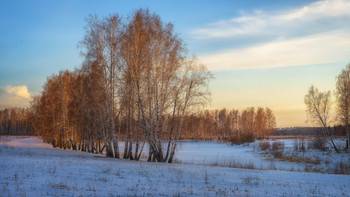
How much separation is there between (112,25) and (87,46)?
2776 mm

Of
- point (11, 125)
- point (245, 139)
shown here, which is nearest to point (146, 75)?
point (245, 139)

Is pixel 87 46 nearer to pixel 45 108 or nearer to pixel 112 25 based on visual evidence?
pixel 112 25

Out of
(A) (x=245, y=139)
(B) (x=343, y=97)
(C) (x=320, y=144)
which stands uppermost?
(B) (x=343, y=97)

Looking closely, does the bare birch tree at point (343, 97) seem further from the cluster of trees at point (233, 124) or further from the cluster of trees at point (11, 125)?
the cluster of trees at point (11, 125)

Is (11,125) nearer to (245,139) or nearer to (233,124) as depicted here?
(233,124)

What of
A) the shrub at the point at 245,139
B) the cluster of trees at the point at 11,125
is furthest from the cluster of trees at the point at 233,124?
the cluster of trees at the point at 11,125

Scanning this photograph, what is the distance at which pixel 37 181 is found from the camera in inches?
384

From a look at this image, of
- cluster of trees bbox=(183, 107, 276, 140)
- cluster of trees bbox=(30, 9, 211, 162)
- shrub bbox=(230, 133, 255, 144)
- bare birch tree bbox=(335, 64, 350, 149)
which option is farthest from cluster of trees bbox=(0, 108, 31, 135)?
bare birch tree bbox=(335, 64, 350, 149)

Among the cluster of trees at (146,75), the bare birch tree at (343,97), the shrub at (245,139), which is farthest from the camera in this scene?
the shrub at (245,139)

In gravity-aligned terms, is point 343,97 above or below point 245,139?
above

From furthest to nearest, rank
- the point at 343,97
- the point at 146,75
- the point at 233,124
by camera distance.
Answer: the point at 233,124
the point at 343,97
the point at 146,75

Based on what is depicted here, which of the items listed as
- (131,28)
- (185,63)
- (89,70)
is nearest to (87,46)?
(89,70)

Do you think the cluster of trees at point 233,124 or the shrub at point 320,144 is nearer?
the shrub at point 320,144

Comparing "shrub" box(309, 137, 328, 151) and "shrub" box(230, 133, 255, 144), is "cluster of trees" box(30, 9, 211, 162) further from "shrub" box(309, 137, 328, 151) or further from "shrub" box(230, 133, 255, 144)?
"shrub" box(230, 133, 255, 144)
